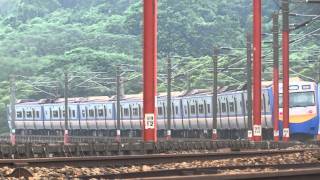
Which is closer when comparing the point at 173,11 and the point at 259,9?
the point at 259,9

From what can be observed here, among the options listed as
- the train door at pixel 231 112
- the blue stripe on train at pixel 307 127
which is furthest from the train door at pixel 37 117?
the blue stripe on train at pixel 307 127

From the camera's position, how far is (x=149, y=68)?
2342 cm

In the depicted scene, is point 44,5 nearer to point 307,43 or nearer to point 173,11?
point 173,11

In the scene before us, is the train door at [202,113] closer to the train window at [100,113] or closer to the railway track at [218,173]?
the train window at [100,113]

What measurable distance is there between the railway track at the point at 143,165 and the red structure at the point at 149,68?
15.6 ft

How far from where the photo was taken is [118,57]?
350 ft

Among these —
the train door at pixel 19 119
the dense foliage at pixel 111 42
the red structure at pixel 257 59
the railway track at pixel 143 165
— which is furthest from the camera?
the dense foliage at pixel 111 42

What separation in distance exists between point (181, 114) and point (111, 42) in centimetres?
6690

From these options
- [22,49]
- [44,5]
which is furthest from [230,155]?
[44,5]

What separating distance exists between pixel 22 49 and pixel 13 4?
147 ft

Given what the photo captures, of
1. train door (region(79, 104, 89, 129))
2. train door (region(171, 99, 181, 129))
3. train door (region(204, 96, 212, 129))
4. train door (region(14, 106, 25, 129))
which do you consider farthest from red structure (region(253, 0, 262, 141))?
train door (region(14, 106, 25, 129))

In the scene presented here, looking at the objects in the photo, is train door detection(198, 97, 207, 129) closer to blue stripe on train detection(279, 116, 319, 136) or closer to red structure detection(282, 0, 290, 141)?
blue stripe on train detection(279, 116, 319, 136)

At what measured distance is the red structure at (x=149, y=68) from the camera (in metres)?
23.2

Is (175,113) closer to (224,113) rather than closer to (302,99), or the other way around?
(224,113)
